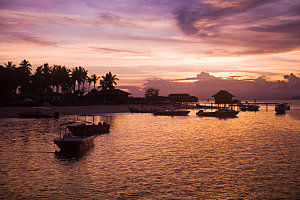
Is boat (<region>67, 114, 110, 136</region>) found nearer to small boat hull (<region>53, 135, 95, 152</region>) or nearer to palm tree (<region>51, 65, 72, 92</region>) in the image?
small boat hull (<region>53, 135, 95, 152</region>)

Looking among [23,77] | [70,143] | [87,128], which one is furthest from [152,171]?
[23,77]

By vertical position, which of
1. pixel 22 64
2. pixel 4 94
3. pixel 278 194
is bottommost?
pixel 278 194

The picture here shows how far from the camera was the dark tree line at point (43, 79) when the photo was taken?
8834cm

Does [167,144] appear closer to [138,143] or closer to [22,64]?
[138,143]

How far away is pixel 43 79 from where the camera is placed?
105 metres

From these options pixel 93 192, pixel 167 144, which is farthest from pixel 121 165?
pixel 167 144

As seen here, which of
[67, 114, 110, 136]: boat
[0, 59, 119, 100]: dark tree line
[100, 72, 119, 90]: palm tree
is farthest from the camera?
[100, 72, 119, 90]: palm tree

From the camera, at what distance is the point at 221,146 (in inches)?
1142

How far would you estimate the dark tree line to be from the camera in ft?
290

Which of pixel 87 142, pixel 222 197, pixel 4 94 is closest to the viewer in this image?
pixel 222 197

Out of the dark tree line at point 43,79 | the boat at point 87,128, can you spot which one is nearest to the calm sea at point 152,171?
the boat at point 87,128

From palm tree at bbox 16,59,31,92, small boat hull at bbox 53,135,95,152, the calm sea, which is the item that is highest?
palm tree at bbox 16,59,31,92

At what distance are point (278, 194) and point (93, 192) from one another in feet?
32.0

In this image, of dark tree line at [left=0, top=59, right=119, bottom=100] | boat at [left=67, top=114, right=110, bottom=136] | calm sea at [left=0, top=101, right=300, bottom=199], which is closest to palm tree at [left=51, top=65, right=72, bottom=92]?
dark tree line at [left=0, top=59, right=119, bottom=100]
